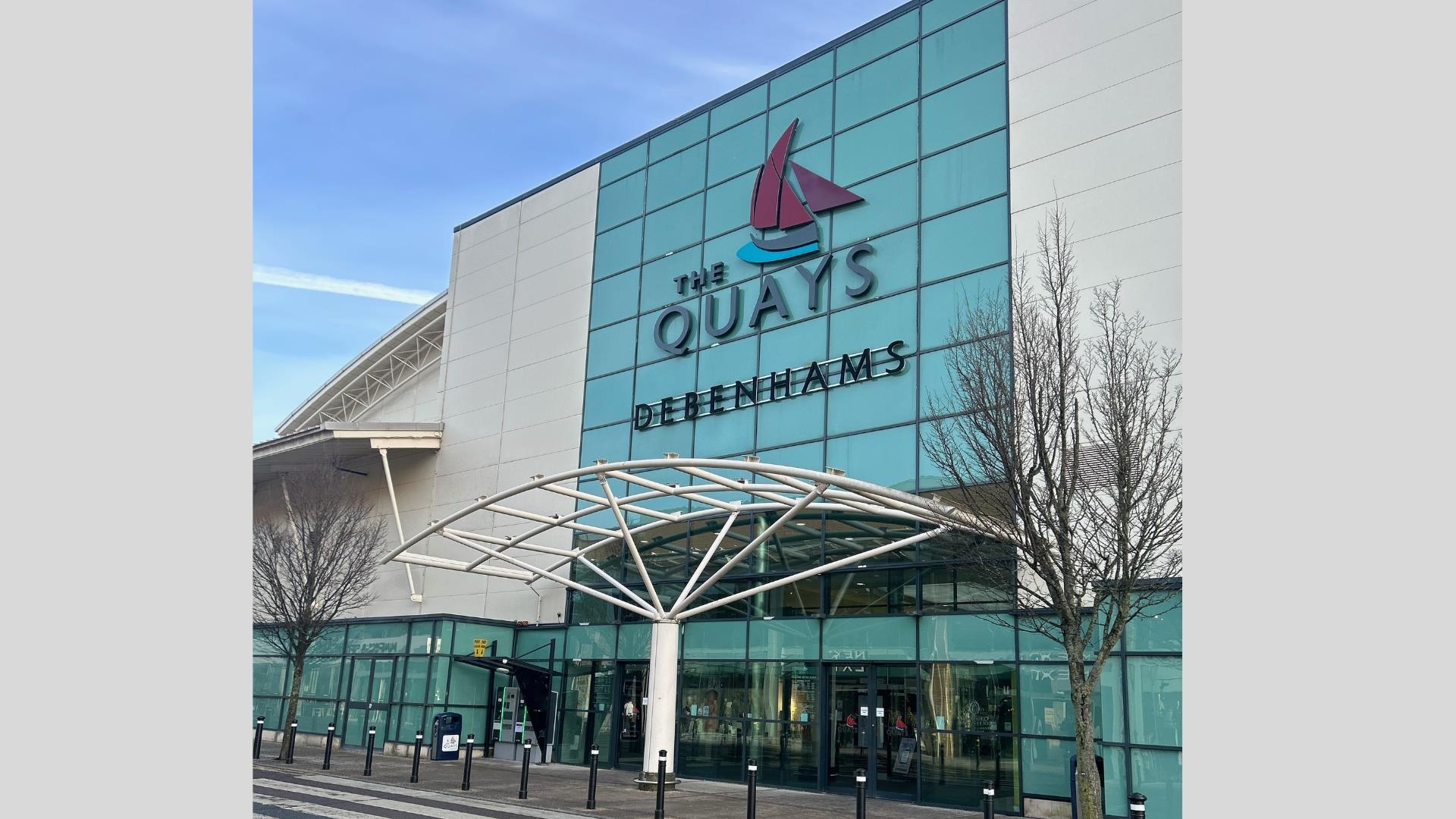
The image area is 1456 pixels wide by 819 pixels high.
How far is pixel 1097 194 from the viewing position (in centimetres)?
1942

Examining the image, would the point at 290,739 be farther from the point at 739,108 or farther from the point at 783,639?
the point at 739,108

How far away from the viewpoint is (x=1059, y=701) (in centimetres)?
1772

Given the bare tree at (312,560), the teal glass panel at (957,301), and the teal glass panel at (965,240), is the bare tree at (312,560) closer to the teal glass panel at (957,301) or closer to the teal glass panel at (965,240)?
the teal glass panel at (957,301)

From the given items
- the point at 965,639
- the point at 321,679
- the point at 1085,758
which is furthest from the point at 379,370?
the point at 1085,758

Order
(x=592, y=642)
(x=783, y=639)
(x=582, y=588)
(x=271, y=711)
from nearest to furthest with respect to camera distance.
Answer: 1. (x=582, y=588)
2. (x=783, y=639)
3. (x=592, y=642)
4. (x=271, y=711)

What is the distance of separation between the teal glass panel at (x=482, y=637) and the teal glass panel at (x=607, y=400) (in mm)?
5884

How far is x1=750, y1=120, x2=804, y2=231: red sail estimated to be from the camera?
24984 mm

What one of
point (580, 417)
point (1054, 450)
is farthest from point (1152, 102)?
point (580, 417)

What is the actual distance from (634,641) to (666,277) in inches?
363

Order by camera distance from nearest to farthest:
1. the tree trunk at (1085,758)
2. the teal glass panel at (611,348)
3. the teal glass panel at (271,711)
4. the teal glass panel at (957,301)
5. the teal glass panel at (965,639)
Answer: the tree trunk at (1085,758) → the teal glass panel at (965,639) → the teal glass panel at (957,301) → the teal glass panel at (611,348) → the teal glass panel at (271,711)

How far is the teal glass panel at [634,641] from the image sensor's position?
2508 centimetres

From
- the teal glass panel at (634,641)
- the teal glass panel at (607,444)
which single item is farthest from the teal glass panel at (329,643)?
the teal glass panel at (634,641)

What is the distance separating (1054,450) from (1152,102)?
8770 millimetres

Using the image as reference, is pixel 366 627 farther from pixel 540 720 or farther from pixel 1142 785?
pixel 1142 785
